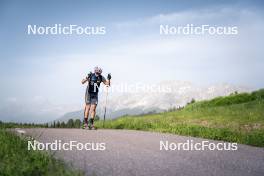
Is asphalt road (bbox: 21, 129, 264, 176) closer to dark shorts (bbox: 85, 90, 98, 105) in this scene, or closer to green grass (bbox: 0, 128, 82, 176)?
green grass (bbox: 0, 128, 82, 176)

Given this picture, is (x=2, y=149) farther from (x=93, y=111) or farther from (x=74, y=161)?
(x=93, y=111)

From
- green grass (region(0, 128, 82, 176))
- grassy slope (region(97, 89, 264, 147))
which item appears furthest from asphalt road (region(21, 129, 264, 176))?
grassy slope (region(97, 89, 264, 147))

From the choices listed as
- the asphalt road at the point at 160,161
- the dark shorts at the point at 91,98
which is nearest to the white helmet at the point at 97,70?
the dark shorts at the point at 91,98

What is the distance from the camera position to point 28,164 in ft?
19.8

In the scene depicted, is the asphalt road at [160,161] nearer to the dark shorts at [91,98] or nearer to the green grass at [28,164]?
the green grass at [28,164]

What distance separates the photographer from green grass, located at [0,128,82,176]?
561cm

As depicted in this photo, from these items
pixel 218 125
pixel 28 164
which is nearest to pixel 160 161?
pixel 28 164

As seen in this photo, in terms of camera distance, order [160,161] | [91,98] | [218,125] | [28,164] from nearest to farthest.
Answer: [28,164], [160,161], [218,125], [91,98]

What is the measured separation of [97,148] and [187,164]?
8.77ft

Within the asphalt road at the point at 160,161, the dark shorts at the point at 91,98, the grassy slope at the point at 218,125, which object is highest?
the dark shorts at the point at 91,98

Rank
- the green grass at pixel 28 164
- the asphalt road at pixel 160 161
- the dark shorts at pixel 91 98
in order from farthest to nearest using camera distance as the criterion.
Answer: the dark shorts at pixel 91 98, the asphalt road at pixel 160 161, the green grass at pixel 28 164

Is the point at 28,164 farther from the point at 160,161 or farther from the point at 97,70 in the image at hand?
the point at 97,70

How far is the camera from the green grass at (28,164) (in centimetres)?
561

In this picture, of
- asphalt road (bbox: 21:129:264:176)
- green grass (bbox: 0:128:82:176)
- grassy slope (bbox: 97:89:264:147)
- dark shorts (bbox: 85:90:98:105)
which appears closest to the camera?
green grass (bbox: 0:128:82:176)
